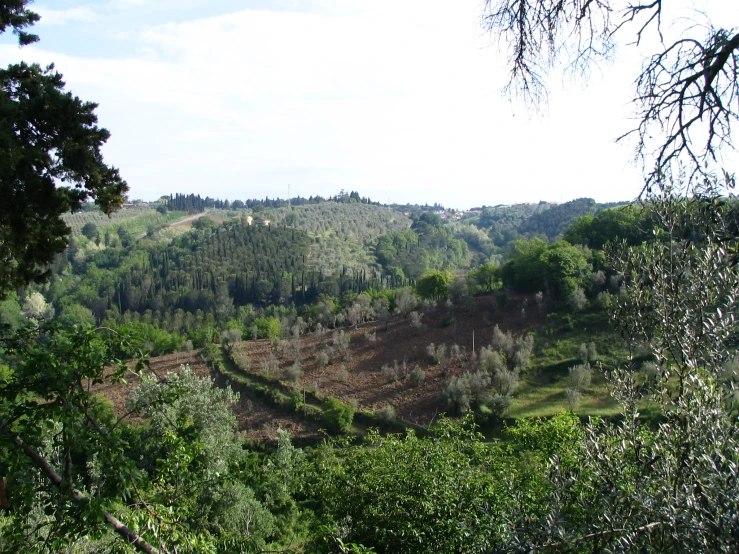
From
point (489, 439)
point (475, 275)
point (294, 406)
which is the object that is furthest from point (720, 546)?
point (475, 275)

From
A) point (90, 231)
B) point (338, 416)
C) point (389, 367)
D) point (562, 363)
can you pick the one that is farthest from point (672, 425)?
point (90, 231)

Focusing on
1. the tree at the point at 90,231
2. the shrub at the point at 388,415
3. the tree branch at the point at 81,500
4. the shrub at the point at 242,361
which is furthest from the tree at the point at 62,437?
the tree at the point at 90,231

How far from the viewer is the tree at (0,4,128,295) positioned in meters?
5.57

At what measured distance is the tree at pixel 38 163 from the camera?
5566 millimetres

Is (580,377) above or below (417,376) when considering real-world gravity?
above

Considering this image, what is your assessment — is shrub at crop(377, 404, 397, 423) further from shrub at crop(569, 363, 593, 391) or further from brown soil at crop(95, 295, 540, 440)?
shrub at crop(569, 363, 593, 391)

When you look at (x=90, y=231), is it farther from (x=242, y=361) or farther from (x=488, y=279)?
(x=488, y=279)

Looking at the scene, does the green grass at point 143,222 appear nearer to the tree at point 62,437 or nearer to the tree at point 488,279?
the tree at point 488,279

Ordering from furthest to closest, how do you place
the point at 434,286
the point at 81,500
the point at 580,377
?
the point at 434,286
the point at 580,377
the point at 81,500

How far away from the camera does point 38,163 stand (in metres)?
5.56

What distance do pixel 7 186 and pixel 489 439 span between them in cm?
2003

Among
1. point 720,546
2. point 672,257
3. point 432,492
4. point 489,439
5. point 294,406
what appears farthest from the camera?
A: point 294,406

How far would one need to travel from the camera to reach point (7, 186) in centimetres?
547

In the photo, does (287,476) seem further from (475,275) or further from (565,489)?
(475,275)
